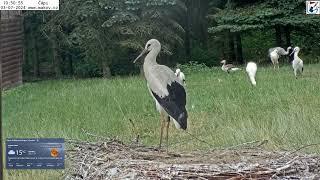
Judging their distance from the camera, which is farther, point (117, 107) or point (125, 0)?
point (117, 107)

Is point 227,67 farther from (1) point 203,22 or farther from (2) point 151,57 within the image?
(2) point 151,57

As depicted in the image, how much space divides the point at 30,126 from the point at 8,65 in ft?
2.17

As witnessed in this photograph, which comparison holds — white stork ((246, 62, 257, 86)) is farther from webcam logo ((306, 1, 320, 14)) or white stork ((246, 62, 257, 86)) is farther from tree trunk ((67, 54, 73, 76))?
tree trunk ((67, 54, 73, 76))

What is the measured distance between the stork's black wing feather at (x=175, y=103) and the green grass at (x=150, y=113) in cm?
91

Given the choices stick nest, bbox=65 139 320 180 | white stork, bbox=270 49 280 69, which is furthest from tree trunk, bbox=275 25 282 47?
stick nest, bbox=65 139 320 180

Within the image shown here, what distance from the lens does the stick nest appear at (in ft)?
16.4

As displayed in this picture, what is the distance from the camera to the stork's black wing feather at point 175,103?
5668 millimetres

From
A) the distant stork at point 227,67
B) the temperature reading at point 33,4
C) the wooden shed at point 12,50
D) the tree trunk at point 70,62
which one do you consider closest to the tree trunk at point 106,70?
the tree trunk at point 70,62

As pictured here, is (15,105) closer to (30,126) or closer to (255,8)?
(30,126)

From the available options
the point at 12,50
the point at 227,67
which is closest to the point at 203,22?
the point at 227,67

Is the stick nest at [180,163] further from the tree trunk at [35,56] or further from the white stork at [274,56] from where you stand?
the white stork at [274,56]

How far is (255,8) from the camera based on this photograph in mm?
8320

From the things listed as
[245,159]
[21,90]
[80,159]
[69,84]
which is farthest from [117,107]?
[245,159]

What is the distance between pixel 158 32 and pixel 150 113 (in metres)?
1.17
